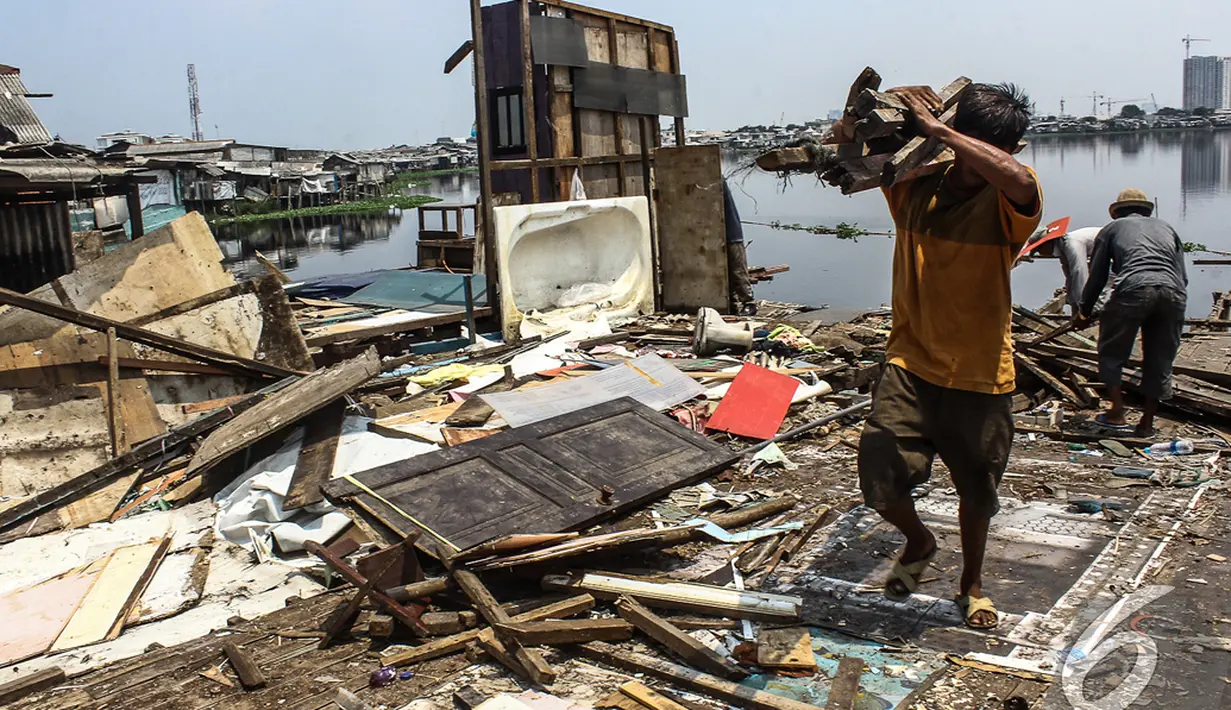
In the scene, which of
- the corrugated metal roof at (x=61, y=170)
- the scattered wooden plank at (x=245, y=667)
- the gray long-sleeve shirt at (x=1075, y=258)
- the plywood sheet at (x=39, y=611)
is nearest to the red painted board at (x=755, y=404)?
the gray long-sleeve shirt at (x=1075, y=258)

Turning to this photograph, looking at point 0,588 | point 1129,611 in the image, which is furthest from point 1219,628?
point 0,588

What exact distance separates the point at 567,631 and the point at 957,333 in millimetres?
1806

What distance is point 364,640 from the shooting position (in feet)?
12.2

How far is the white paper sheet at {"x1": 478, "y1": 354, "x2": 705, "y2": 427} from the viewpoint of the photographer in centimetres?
656

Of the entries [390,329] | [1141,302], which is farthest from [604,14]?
[1141,302]

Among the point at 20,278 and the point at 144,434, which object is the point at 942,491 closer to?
the point at 144,434

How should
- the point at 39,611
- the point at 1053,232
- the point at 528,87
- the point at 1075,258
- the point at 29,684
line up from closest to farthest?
the point at 29,684 < the point at 39,611 < the point at 1075,258 < the point at 1053,232 < the point at 528,87

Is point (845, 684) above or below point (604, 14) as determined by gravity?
below

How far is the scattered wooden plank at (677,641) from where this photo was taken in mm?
3199

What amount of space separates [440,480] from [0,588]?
2436 mm

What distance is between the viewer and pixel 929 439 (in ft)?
11.6

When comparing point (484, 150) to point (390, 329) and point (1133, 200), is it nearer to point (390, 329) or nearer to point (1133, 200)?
point (390, 329)

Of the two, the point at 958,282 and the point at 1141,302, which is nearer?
the point at 958,282

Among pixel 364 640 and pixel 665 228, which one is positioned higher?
pixel 665 228
